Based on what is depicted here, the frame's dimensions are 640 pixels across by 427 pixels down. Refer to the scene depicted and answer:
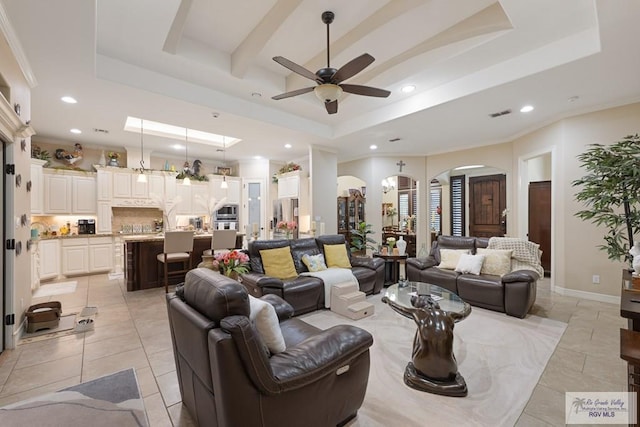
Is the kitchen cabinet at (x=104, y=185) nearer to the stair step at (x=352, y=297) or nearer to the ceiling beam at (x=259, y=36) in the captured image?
the ceiling beam at (x=259, y=36)

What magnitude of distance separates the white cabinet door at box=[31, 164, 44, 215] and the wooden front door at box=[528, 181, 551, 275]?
967 centimetres

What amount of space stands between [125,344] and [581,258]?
6.31 m

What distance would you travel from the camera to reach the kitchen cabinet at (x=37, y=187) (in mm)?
5105

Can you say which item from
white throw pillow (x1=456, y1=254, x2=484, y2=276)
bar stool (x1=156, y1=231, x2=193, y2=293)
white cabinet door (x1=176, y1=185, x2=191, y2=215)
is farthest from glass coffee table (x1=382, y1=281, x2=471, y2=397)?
white cabinet door (x1=176, y1=185, x2=191, y2=215)

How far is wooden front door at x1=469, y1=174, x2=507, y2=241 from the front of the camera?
296 inches

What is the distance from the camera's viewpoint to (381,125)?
4.91 metres

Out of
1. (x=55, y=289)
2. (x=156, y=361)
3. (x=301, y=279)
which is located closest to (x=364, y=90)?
(x=301, y=279)

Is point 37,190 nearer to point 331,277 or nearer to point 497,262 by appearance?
point 331,277

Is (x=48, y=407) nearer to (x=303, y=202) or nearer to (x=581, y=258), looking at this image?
(x=303, y=202)

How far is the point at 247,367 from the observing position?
49.9 inches

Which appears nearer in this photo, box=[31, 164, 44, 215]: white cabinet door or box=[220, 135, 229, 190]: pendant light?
box=[31, 164, 44, 215]: white cabinet door

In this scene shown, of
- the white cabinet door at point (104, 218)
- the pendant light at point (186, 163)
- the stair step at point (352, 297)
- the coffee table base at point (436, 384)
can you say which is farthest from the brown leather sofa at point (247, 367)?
the white cabinet door at point (104, 218)

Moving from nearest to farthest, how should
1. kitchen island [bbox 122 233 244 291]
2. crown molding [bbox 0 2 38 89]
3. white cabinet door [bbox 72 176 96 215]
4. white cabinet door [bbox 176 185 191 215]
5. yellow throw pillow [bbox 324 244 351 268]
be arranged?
crown molding [bbox 0 2 38 89]
yellow throw pillow [bbox 324 244 351 268]
kitchen island [bbox 122 233 244 291]
white cabinet door [bbox 72 176 96 215]
white cabinet door [bbox 176 185 191 215]

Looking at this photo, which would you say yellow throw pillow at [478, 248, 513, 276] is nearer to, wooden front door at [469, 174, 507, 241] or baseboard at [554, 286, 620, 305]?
baseboard at [554, 286, 620, 305]
